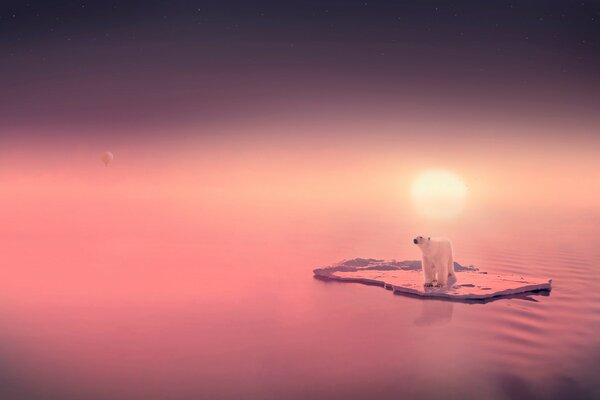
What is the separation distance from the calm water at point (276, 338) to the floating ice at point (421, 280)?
369mm

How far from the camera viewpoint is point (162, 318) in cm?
845

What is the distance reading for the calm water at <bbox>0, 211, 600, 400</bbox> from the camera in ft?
18.1

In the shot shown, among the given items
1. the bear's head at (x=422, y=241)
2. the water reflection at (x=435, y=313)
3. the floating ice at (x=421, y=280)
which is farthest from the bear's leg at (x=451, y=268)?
the water reflection at (x=435, y=313)

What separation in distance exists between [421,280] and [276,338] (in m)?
4.77

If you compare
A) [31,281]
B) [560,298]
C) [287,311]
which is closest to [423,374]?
[287,311]

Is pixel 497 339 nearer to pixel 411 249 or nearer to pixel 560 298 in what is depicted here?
pixel 560 298

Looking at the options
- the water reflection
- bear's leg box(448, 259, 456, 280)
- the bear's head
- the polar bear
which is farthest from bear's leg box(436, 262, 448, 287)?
the water reflection

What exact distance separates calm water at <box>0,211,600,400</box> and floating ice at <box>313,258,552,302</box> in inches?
14.5

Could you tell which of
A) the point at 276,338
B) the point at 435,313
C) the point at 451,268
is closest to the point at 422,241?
the point at 451,268

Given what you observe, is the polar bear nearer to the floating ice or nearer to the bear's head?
the bear's head

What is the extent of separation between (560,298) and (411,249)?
7.93 metres

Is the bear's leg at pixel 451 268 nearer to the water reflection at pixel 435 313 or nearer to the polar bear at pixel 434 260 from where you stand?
the polar bear at pixel 434 260

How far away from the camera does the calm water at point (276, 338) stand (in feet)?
18.1

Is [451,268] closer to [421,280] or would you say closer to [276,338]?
[421,280]
